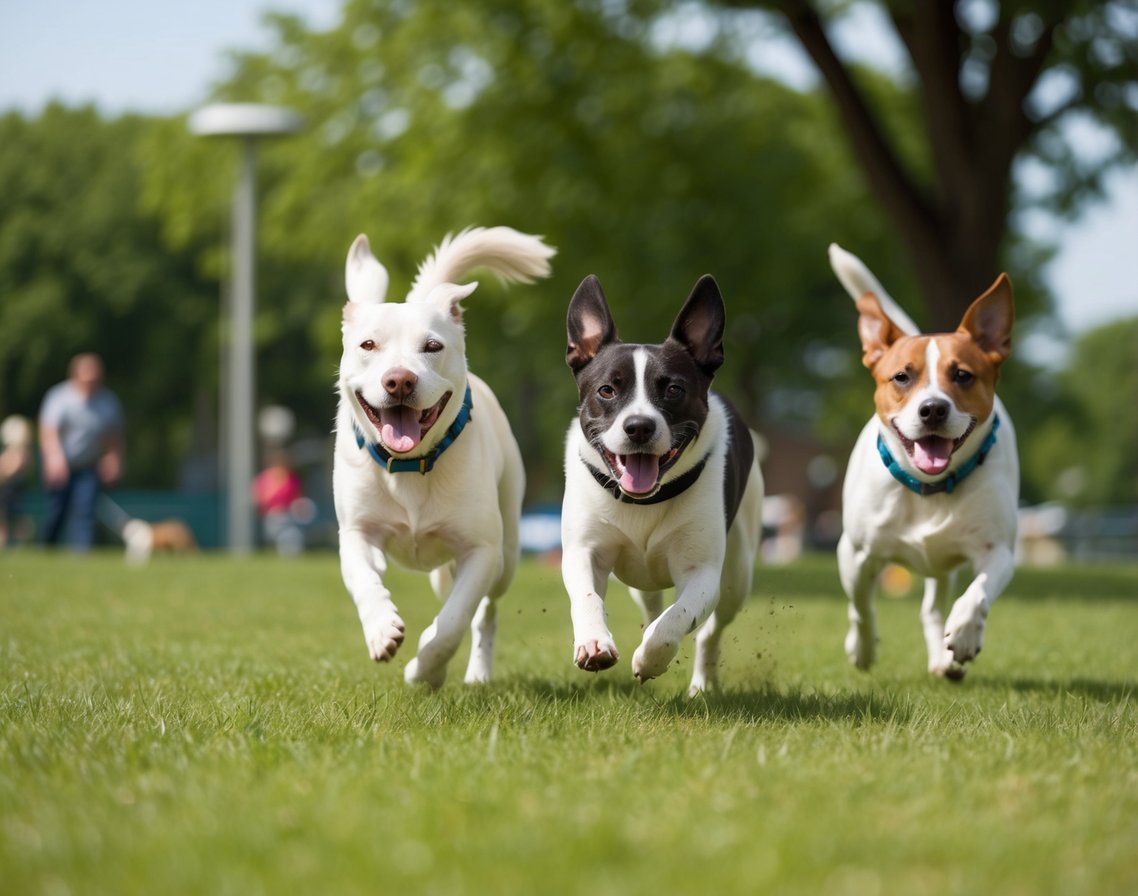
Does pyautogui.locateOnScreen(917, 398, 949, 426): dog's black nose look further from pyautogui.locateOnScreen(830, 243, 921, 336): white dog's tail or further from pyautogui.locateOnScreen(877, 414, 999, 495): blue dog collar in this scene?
pyautogui.locateOnScreen(830, 243, 921, 336): white dog's tail

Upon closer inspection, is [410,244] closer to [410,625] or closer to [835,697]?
[410,625]

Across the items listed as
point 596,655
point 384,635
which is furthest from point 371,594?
point 596,655

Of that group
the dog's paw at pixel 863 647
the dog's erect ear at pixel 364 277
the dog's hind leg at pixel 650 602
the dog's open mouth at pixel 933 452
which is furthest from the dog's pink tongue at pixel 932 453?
the dog's erect ear at pixel 364 277

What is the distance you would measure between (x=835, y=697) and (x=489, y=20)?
1434 centimetres

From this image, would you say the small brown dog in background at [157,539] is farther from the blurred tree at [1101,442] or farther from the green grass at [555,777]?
the blurred tree at [1101,442]

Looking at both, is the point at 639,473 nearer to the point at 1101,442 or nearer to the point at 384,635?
the point at 384,635

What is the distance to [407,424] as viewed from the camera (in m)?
5.52

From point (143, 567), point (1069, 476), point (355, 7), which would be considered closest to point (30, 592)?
point (143, 567)

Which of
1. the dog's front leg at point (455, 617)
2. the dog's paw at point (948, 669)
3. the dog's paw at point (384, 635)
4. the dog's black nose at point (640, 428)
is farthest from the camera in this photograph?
the dog's paw at point (948, 669)

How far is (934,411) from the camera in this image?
6.14 metres

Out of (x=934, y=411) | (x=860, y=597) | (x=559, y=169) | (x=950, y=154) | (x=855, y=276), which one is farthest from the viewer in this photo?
(x=559, y=169)

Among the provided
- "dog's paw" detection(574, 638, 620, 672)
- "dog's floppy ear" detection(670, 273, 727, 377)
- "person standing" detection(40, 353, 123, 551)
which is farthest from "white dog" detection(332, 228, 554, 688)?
"person standing" detection(40, 353, 123, 551)

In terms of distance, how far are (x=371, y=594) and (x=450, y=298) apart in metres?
1.25

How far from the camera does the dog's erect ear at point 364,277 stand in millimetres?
6258
